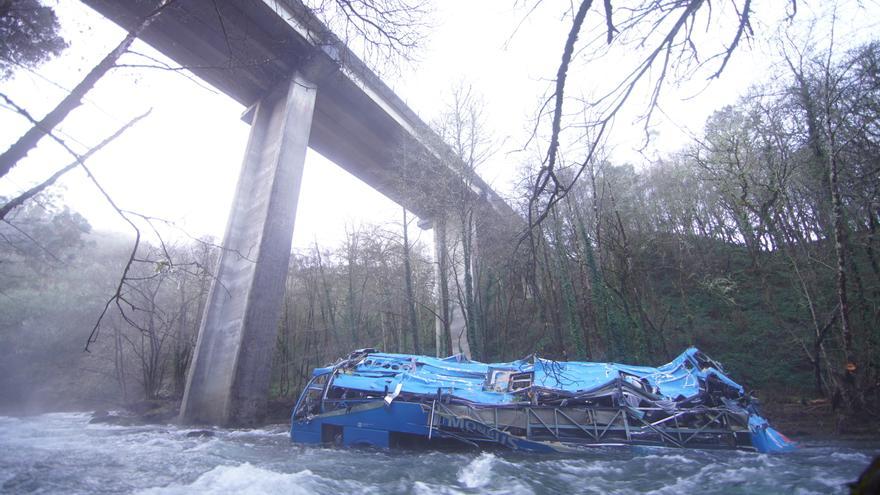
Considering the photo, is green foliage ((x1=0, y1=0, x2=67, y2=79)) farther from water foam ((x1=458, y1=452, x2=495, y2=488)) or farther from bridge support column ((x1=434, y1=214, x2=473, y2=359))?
bridge support column ((x1=434, y1=214, x2=473, y2=359))

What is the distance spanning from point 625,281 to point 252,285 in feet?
42.2

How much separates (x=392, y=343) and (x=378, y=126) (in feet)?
35.8

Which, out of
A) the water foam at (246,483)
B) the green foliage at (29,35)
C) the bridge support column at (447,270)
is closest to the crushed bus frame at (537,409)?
the water foam at (246,483)

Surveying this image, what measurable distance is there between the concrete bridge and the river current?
2780 millimetres

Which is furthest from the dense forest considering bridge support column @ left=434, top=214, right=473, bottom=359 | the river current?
the river current

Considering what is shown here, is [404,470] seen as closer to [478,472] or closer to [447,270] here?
[478,472]

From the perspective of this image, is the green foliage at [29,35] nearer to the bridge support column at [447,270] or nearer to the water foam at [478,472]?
the water foam at [478,472]

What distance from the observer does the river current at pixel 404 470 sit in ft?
19.6

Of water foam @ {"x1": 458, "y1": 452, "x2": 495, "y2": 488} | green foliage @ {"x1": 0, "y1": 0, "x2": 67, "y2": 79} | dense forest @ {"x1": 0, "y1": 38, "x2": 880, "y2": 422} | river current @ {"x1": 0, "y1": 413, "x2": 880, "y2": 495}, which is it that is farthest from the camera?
dense forest @ {"x1": 0, "y1": 38, "x2": 880, "y2": 422}

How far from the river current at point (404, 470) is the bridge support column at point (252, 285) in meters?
2.39

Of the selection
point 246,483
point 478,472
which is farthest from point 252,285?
point 478,472

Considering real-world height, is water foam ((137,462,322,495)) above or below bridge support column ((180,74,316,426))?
below

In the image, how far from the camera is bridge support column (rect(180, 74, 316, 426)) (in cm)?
1162

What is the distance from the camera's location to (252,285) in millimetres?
12125
